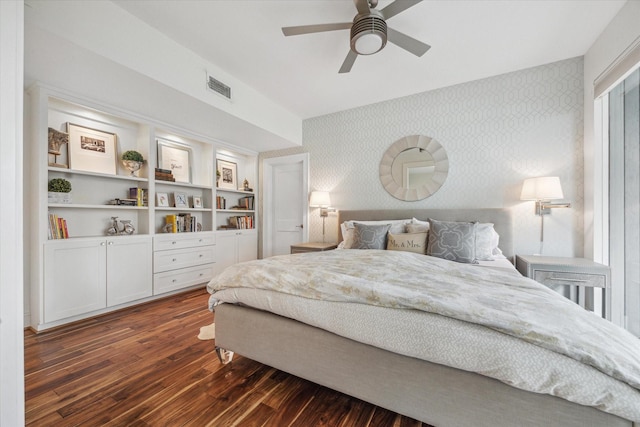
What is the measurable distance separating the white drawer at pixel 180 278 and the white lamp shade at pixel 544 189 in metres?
4.14

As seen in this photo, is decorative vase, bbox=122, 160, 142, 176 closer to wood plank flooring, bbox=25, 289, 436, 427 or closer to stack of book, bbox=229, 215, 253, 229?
stack of book, bbox=229, 215, 253, 229

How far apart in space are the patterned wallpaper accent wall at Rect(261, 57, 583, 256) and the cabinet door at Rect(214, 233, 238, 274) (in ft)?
6.71

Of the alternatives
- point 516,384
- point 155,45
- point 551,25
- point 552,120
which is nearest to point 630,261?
point 552,120

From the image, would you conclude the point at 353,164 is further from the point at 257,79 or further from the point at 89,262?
the point at 89,262

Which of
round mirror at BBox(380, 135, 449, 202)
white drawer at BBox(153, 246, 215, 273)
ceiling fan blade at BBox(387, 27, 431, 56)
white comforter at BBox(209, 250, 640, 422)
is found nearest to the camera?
white comforter at BBox(209, 250, 640, 422)

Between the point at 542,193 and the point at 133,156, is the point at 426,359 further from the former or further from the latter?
the point at 133,156

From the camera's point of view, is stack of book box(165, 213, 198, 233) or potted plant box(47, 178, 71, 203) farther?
stack of book box(165, 213, 198, 233)

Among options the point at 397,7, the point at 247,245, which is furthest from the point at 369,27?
the point at 247,245

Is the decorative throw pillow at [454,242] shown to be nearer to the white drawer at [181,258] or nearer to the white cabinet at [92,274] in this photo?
the white drawer at [181,258]

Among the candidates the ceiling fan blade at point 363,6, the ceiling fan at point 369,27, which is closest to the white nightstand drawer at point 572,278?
the ceiling fan at point 369,27

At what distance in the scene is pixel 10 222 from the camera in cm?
97

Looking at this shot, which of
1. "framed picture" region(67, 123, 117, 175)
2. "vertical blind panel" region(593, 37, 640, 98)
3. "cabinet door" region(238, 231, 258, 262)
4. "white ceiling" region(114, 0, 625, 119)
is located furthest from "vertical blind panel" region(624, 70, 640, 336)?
"framed picture" region(67, 123, 117, 175)

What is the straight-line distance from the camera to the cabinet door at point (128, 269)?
2691mm

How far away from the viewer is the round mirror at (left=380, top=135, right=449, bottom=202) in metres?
3.24
